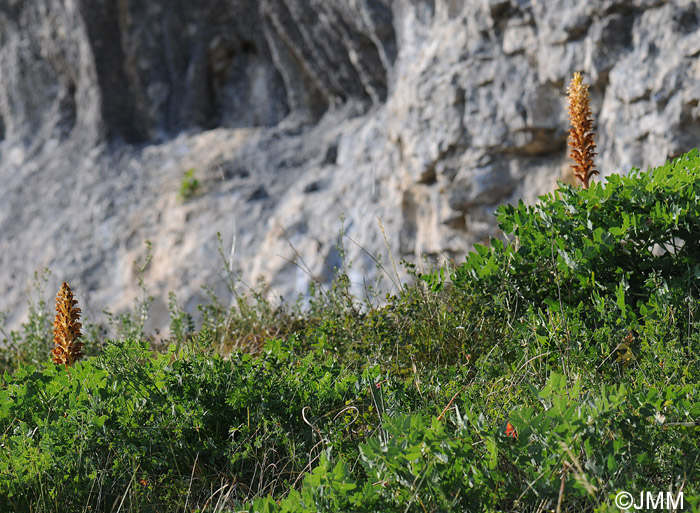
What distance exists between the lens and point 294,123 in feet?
31.4

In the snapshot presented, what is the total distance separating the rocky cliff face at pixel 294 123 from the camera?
18.7 ft

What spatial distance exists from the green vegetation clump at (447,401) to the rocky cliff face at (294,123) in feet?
5.17

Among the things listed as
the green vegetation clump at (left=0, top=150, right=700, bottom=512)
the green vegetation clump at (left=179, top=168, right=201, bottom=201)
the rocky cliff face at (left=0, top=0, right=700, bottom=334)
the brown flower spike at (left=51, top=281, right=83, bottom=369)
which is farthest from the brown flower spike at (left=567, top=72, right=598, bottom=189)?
the green vegetation clump at (left=179, top=168, right=201, bottom=201)

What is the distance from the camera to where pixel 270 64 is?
32.8 ft

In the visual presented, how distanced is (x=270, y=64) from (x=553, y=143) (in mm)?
5352

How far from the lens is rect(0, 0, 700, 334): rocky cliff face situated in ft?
18.7

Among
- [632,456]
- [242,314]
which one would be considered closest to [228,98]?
[242,314]

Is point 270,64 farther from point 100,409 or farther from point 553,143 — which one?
point 100,409

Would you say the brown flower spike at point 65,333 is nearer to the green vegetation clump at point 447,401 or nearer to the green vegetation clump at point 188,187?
the green vegetation clump at point 447,401

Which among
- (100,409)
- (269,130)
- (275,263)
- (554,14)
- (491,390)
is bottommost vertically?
(275,263)

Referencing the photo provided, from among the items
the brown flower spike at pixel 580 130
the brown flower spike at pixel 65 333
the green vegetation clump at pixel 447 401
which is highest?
the brown flower spike at pixel 580 130

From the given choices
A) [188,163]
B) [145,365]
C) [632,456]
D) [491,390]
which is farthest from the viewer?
[188,163]

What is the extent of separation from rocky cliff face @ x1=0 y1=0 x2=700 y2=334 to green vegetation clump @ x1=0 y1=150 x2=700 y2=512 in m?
1.58

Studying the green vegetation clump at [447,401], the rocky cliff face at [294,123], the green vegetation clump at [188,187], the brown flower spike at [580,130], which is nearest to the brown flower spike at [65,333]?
the green vegetation clump at [447,401]
